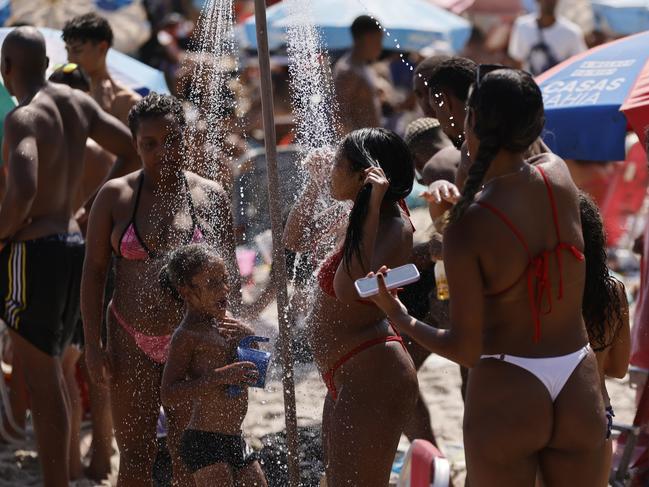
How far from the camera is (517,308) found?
9.90 feet

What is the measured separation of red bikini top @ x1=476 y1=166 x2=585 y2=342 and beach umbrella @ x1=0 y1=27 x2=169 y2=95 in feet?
13.1

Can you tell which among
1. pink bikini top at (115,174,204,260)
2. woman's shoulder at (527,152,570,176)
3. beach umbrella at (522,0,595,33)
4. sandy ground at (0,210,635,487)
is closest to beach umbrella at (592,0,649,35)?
beach umbrella at (522,0,595,33)

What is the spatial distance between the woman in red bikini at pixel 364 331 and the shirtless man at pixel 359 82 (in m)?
3.95

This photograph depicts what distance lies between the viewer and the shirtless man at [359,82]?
798cm

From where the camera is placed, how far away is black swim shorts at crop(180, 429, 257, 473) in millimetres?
3930

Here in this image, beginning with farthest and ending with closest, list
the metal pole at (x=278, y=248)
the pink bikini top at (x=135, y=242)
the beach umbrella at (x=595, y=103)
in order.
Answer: the beach umbrella at (x=595, y=103), the pink bikini top at (x=135, y=242), the metal pole at (x=278, y=248)

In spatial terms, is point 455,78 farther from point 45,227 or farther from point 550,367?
point 45,227

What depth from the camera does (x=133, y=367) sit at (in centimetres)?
432

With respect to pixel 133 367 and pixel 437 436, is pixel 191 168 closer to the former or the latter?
pixel 133 367

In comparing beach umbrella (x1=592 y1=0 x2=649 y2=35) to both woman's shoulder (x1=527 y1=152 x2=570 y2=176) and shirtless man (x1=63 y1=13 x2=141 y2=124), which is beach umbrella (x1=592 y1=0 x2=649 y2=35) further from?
woman's shoulder (x1=527 y1=152 x2=570 y2=176)

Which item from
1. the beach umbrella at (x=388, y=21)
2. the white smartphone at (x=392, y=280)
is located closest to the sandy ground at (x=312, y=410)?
the white smartphone at (x=392, y=280)

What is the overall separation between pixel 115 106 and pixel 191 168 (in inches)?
61.6

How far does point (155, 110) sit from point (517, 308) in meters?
1.84

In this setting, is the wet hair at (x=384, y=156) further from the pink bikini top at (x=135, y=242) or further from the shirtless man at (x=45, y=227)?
the shirtless man at (x=45, y=227)
